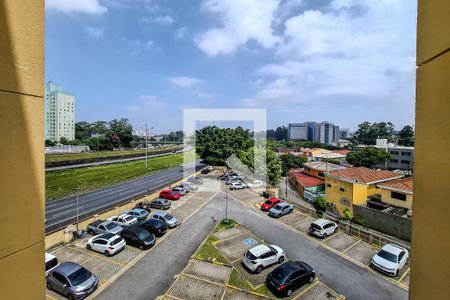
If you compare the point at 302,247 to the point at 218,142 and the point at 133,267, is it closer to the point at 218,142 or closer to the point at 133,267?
the point at 133,267

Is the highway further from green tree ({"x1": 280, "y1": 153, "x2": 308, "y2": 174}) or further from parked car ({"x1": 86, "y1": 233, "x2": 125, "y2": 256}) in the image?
green tree ({"x1": 280, "y1": 153, "x2": 308, "y2": 174})

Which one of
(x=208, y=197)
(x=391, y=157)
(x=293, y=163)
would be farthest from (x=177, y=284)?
(x=391, y=157)

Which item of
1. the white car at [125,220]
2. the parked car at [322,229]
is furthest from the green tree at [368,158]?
the white car at [125,220]

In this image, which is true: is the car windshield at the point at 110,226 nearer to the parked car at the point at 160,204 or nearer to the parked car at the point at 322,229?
the parked car at the point at 160,204

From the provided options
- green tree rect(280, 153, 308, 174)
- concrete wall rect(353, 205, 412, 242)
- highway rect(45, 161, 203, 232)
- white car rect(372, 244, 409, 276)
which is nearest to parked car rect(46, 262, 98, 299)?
highway rect(45, 161, 203, 232)

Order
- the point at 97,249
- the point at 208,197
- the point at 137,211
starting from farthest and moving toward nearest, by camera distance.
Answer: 1. the point at 208,197
2. the point at 137,211
3. the point at 97,249

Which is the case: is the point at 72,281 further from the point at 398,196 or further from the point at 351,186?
the point at 398,196

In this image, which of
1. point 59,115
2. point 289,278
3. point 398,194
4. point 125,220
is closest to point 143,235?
point 125,220
